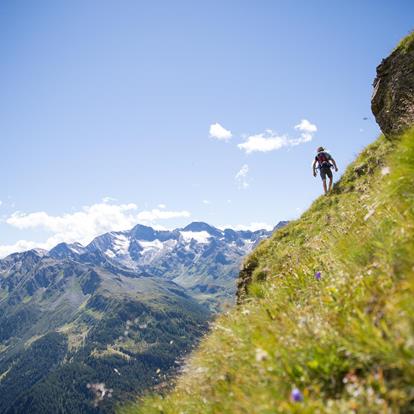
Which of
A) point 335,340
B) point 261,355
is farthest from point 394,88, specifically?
point 261,355

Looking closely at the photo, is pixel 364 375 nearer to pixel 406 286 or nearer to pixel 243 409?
pixel 406 286

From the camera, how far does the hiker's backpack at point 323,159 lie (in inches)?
935

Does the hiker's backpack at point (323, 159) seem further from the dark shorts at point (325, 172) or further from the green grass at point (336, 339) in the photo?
the green grass at point (336, 339)

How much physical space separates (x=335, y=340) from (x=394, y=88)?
17.0 meters

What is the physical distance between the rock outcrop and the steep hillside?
12013 mm

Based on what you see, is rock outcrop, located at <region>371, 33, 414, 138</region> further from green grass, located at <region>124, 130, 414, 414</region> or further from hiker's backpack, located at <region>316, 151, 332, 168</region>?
green grass, located at <region>124, 130, 414, 414</region>

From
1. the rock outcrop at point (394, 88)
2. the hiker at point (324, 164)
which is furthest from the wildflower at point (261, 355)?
the hiker at point (324, 164)

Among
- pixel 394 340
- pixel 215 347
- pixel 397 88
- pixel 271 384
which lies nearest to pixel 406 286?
pixel 394 340

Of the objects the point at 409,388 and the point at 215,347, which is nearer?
A: the point at 409,388

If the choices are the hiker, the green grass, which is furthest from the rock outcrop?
the green grass

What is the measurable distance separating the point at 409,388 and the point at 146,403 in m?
4.66

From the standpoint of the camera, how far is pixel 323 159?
24.0 m

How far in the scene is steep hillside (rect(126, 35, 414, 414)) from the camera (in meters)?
3.48

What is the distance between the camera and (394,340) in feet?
11.5
